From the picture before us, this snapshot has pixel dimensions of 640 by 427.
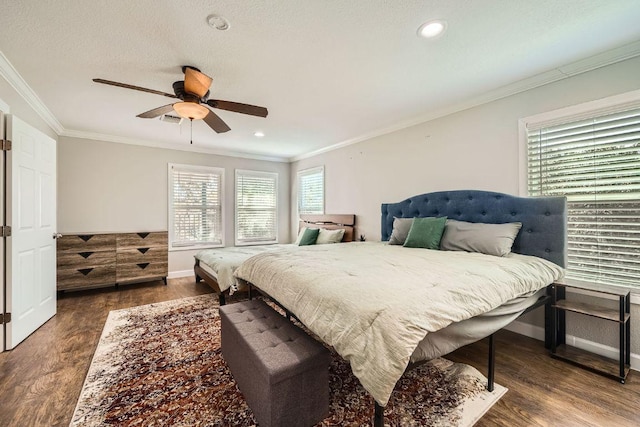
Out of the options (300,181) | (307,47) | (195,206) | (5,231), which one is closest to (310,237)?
(300,181)

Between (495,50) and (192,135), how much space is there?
426cm

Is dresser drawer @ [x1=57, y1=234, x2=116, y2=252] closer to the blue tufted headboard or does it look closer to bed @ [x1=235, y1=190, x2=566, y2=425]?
bed @ [x1=235, y1=190, x2=566, y2=425]

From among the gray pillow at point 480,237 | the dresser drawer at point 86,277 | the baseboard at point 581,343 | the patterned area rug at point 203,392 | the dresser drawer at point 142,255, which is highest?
the gray pillow at point 480,237

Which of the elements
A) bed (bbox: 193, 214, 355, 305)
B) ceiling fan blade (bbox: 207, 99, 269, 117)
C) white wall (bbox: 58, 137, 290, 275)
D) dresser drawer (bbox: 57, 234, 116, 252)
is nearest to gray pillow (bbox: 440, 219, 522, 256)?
bed (bbox: 193, 214, 355, 305)

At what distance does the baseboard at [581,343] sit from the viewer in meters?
2.14

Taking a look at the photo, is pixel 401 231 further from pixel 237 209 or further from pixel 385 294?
pixel 237 209

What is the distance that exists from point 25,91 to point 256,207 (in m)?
3.84

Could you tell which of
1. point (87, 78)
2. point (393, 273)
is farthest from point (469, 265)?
point (87, 78)

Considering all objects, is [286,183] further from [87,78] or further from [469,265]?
[469,265]

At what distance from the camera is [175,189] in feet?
16.9

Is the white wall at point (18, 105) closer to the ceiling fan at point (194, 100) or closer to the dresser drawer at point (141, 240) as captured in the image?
the ceiling fan at point (194, 100)

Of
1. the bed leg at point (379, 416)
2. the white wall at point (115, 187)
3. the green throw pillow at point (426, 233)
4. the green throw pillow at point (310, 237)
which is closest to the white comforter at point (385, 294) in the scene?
the bed leg at point (379, 416)

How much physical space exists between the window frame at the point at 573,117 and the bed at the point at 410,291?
252 millimetres

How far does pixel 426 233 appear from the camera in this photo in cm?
301
